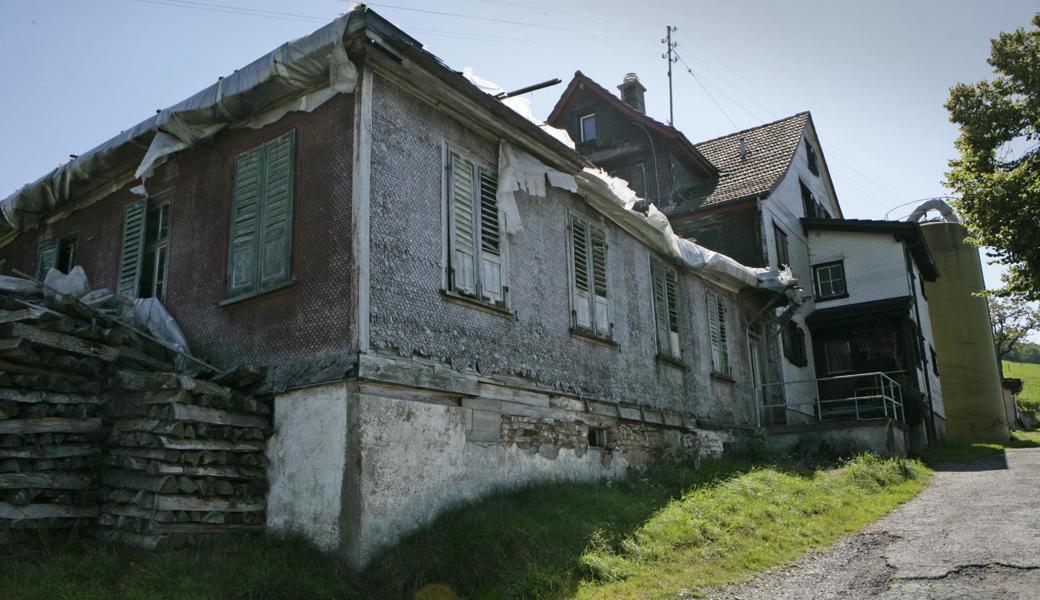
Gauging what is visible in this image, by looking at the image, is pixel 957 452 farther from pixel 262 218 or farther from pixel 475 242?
pixel 262 218

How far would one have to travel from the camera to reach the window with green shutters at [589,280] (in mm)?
11659

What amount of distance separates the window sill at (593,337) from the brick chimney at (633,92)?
508 inches

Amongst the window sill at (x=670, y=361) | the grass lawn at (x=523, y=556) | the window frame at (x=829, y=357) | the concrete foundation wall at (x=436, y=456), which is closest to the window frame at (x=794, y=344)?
the window frame at (x=829, y=357)

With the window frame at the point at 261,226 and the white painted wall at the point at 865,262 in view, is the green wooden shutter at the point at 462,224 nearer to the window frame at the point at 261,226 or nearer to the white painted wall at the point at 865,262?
the window frame at the point at 261,226

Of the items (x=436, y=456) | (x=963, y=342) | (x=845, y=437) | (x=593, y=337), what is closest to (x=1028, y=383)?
(x=963, y=342)

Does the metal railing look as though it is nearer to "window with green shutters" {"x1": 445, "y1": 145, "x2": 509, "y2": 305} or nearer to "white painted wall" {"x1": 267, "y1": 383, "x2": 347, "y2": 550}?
"window with green shutters" {"x1": 445, "y1": 145, "x2": 509, "y2": 305}

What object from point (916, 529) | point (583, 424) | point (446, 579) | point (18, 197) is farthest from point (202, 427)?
point (916, 529)

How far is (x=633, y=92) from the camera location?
23422 mm

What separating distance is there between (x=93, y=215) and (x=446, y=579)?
8.22 meters

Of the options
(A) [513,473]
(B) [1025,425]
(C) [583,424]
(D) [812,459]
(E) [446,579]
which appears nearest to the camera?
(E) [446,579]

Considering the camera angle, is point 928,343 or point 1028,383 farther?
point 1028,383

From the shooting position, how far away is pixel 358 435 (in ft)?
24.2

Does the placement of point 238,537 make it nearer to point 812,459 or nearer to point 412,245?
point 412,245

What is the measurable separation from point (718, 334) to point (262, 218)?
10.3 m
